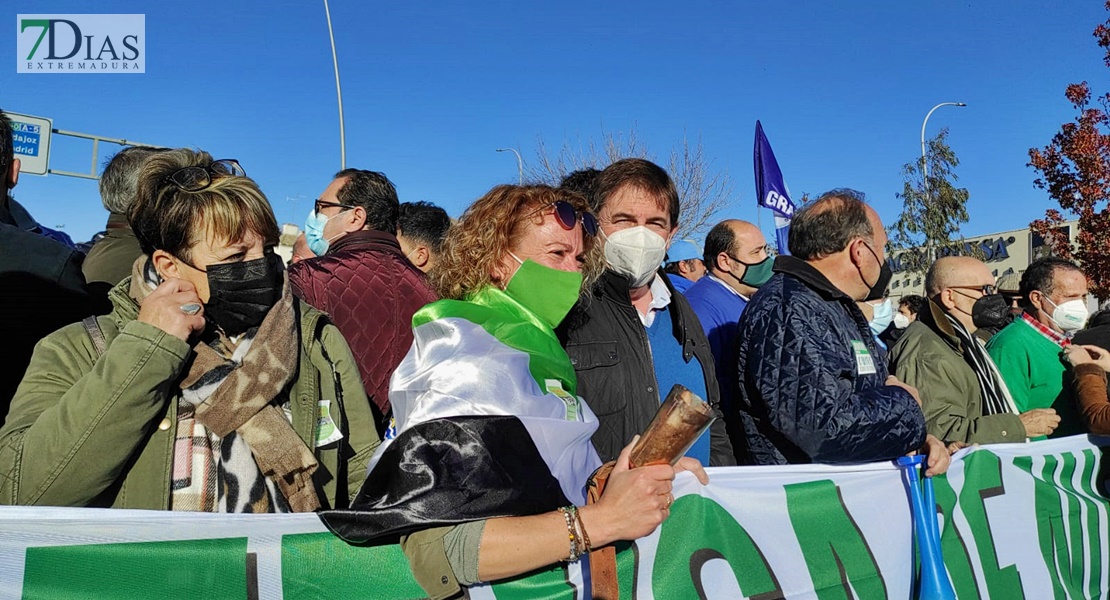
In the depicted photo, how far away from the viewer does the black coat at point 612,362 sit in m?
2.64

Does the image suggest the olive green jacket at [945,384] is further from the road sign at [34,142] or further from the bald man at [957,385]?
the road sign at [34,142]

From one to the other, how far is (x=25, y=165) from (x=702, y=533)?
12.8 metres

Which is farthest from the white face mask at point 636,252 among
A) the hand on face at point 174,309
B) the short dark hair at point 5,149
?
the short dark hair at point 5,149

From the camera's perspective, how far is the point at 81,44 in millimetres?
12430

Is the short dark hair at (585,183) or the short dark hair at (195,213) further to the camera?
the short dark hair at (585,183)

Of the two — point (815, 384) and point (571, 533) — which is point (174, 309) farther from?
point (815, 384)

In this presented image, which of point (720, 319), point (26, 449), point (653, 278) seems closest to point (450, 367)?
point (26, 449)

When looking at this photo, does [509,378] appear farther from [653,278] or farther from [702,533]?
[653,278]

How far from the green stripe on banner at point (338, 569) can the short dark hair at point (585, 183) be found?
180 cm

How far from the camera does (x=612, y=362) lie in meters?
2.71

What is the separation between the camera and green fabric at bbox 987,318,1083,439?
433 centimetres

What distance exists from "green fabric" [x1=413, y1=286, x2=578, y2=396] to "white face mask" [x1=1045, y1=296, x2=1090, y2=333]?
162 inches

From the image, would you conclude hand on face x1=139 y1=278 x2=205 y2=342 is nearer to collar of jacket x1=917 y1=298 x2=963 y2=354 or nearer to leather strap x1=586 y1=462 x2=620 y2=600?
leather strap x1=586 y1=462 x2=620 y2=600

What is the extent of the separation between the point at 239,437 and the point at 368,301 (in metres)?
1.45
